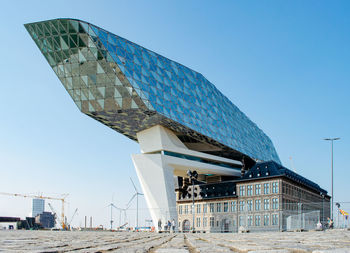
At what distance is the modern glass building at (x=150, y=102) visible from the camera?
51.4m

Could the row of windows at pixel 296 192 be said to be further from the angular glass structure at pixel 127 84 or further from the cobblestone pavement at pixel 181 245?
the cobblestone pavement at pixel 181 245

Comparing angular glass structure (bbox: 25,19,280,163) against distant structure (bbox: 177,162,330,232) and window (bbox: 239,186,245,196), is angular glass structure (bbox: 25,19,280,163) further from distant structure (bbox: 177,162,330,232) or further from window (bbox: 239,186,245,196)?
window (bbox: 239,186,245,196)

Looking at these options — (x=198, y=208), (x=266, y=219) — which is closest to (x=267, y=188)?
(x=266, y=219)

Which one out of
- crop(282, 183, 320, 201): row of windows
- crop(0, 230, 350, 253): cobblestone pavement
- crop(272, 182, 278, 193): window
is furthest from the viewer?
crop(282, 183, 320, 201): row of windows

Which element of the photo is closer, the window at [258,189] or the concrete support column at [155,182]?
the concrete support column at [155,182]

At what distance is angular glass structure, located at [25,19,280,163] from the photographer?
50750 millimetres

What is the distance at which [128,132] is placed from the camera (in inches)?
2704

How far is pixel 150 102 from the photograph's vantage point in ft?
182

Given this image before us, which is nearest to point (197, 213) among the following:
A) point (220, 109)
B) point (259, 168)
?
point (259, 168)

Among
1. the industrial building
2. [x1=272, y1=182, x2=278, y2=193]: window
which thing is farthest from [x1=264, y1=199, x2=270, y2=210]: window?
the industrial building

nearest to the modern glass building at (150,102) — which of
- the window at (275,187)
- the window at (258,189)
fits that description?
the window at (258,189)

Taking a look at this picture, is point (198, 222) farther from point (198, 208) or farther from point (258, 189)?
point (258, 189)

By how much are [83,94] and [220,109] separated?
99.5 feet

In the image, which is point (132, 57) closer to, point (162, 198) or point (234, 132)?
point (162, 198)
